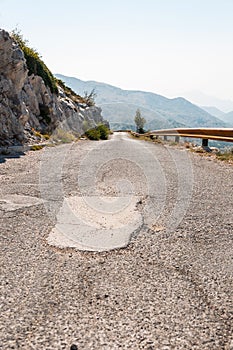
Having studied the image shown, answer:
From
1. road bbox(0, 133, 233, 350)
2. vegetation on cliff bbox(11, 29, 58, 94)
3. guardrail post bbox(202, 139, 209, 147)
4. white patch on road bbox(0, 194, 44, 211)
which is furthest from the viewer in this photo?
vegetation on cliff bbox(11, 29, 58, 94)

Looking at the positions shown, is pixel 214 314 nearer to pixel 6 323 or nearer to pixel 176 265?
pixel 176 265

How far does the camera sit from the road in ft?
5.64

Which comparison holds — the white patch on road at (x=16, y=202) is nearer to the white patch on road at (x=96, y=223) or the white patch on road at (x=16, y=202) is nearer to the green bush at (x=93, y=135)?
the white patch on road at (x=96, y=223)

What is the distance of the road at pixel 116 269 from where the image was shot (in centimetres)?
172

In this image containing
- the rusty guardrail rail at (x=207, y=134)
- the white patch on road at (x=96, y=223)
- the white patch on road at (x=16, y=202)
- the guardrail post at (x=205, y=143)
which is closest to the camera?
the white patch on road at (x=96, y=223)

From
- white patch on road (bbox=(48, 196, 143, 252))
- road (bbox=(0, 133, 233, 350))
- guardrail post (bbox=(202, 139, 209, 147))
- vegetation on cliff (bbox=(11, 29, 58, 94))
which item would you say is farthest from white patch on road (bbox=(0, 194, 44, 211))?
vegetation on cliff (bbox=(11, 29, 58, 94))

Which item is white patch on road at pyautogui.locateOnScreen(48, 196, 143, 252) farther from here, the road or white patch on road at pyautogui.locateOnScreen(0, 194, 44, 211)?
white patch on road at pyautogui.locateOnScreen(0, 194, 44, 211)

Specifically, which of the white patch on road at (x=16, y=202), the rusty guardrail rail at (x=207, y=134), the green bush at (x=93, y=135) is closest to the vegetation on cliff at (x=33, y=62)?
the green bush at (x=93, y=135)

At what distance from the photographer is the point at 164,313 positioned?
1894 mm

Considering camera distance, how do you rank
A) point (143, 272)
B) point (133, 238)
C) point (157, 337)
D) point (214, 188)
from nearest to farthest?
point (157, 337) < point (143, 272) < point (133, 238) < point (214, 188)

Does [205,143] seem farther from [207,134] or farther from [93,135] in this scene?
[93,135]

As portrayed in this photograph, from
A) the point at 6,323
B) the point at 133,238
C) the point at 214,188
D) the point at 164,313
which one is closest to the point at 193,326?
the point at 164,313

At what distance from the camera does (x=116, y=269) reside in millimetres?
2471

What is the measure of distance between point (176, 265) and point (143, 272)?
0.28 meters
